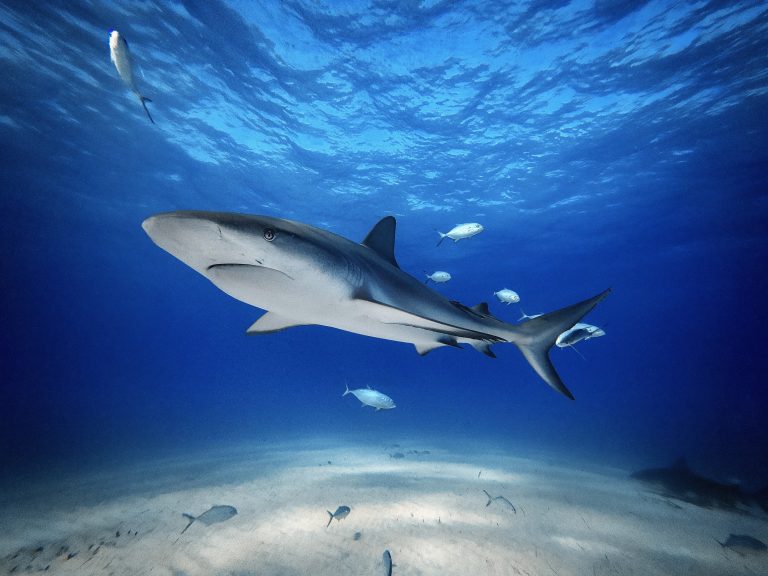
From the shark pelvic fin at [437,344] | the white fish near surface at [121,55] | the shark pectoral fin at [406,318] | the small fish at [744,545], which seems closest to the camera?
the shark pectoral fin at [406,318]

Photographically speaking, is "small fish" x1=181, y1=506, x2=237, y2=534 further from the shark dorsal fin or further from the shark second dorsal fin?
the shark second dorsal fin

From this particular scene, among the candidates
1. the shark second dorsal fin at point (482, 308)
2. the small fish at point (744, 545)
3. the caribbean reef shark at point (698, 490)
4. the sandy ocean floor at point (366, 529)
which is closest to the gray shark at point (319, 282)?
the shark second dorsal fin at point (482, 308)

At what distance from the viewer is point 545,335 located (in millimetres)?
3525

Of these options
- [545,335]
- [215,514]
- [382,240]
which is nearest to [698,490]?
[545,335]

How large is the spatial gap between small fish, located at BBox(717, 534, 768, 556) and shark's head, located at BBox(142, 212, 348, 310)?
26.4ft

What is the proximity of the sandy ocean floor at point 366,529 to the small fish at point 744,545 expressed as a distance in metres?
0.12

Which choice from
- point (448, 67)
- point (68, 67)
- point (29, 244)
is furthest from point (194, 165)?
point (29, 244)

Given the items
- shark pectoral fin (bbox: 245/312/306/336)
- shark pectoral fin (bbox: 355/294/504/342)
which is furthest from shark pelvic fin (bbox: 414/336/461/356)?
shark pectoral fin (bbox: 245/312/306/336)

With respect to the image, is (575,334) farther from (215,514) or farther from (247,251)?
(215,514)

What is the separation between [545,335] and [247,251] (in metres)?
3.08

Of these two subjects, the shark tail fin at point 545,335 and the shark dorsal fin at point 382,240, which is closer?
the shark tail fin at point 545,335

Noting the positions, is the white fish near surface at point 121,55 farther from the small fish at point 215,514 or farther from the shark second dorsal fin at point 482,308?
the small fish at point 215,514

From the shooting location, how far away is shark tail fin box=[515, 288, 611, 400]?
11.3 feet

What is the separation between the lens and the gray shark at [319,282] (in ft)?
5.68
